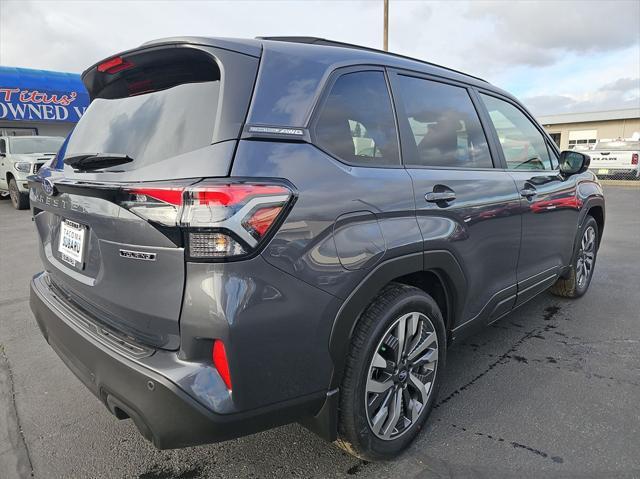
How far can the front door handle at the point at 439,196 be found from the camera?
88.4 inches

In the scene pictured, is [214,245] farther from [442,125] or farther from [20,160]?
[20,160]

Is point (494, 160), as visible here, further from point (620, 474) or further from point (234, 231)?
point (234, 231)

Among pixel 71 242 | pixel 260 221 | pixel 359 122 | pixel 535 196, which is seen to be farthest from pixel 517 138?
pixel 71 242

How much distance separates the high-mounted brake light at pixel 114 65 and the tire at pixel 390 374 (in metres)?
1.56

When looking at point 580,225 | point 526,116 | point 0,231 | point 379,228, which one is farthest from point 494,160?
point 0,231

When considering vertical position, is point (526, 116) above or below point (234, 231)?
above

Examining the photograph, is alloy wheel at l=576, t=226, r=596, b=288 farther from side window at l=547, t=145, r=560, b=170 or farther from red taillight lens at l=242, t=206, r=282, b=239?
red taillight lens at l=242, t=206, r=282, b=239

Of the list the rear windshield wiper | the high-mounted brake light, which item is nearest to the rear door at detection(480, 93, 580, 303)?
the high-mounted brake light

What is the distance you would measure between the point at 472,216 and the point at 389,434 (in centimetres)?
122

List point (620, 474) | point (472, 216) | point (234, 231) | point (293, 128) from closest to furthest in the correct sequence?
point (234, 231)
point (293, 128)
point (620, 474)
point (472, 216)

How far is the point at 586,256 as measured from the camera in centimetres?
451

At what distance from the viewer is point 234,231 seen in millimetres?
1518

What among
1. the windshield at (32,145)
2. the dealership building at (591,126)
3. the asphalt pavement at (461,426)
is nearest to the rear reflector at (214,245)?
the asphalt pavement at (461,426)

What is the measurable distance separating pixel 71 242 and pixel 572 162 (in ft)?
12.2
